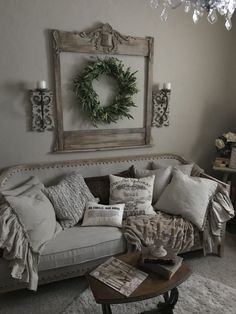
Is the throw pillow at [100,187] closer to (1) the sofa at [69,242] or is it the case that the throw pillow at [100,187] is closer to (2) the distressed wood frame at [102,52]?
Answer: (1) the sofa at [69,242]

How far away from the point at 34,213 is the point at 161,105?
180cm

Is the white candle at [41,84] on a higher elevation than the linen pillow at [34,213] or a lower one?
higher

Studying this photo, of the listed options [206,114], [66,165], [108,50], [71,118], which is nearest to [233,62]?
[206,114]

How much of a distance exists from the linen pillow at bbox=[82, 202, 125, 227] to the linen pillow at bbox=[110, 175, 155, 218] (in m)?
0.16

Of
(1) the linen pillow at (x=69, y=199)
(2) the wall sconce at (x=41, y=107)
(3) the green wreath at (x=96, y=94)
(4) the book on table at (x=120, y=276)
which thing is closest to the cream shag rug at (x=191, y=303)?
(4) the book on table at (x=120, y=276)

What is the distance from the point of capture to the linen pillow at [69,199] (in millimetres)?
2371

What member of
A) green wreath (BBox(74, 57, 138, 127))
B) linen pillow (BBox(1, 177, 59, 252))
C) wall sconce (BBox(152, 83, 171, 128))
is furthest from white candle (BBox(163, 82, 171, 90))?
linen pillow (BBox(1, 177, 59, 252))

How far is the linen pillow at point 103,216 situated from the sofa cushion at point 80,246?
0.06 metres

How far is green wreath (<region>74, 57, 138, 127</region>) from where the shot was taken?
2.66m

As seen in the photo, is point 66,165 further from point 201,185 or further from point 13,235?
point 201,185

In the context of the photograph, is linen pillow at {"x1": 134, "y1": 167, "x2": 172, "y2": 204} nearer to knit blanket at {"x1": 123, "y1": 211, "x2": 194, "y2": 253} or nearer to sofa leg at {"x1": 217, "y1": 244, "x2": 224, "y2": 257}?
knit blanket at {"x1": 123, "y1": 211, "x2": 194, "y2": 253}

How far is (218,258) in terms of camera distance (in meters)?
2.63

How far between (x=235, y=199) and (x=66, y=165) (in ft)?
6.54

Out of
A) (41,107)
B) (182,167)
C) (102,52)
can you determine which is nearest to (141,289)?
(182,167)
